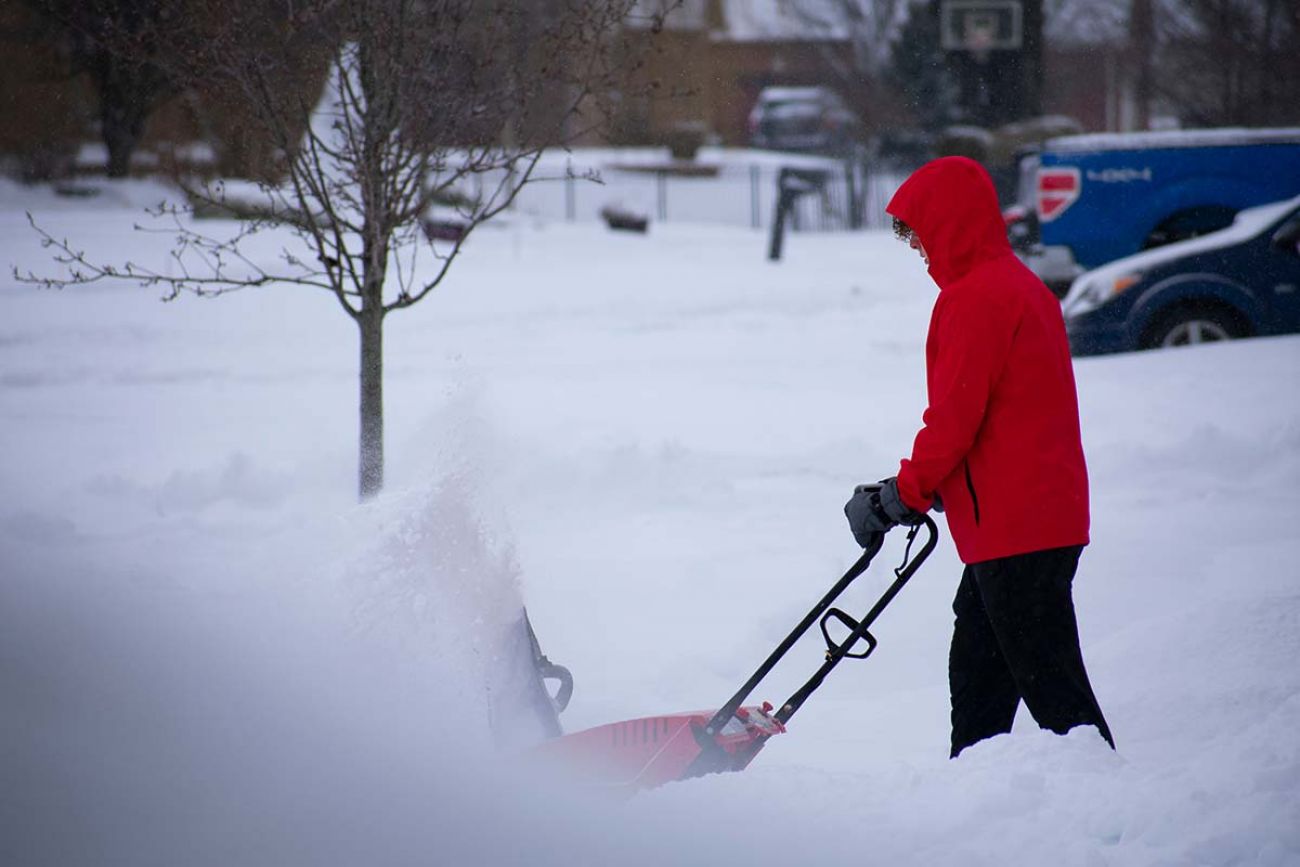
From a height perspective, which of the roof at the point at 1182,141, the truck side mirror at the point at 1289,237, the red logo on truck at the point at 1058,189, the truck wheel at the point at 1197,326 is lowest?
the truck wheel at the point at 1197,326

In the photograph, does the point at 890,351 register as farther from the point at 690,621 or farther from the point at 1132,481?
the point at 690,621

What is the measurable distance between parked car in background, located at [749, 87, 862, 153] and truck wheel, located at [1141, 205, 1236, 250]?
970 inches

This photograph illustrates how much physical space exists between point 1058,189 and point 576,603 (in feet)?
21.8

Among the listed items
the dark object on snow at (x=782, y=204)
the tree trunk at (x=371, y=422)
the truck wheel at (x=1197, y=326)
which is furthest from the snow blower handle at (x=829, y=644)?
the dark object on snow at (x=782, y=204)

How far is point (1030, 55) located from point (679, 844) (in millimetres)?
22496

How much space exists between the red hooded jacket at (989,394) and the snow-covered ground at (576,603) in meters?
0.54

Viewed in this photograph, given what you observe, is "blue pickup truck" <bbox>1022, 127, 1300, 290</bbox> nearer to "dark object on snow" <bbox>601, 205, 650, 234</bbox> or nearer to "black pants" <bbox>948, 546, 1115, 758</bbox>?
"black pants" <bbox>948, 546, 1115, 758</bbox>

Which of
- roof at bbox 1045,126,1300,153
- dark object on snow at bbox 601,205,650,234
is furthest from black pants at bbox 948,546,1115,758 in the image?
dark object on snow at bbox 601,205,650,234

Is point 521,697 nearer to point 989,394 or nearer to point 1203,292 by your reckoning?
point 989,394

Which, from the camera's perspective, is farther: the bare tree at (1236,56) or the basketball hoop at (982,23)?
the basketball hoop at (982,23)

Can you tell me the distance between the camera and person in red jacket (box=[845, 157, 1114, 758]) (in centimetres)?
316

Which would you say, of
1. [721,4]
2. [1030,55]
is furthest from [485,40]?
[721,4]

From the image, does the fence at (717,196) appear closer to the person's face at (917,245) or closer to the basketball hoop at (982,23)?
the basketball hoop at (982,23)

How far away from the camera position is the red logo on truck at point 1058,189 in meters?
10.3
